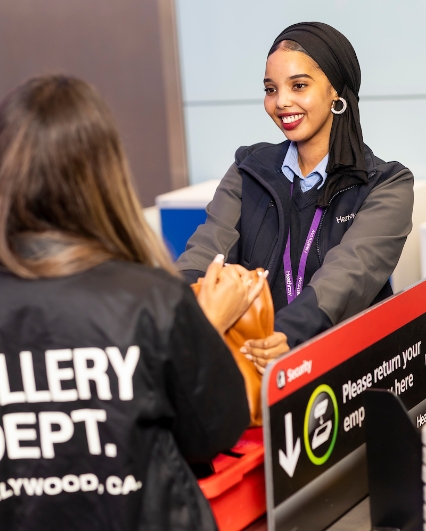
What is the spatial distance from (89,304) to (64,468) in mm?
247

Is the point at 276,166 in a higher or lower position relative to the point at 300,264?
higher

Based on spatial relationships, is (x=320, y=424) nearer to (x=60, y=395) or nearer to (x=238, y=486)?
(x=238, y=486)

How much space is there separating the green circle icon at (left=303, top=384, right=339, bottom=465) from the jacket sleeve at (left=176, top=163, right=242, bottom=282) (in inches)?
25.3

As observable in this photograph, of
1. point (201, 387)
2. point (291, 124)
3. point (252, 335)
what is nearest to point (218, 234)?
point (291, 124)

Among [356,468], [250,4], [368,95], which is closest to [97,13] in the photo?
[250,4]

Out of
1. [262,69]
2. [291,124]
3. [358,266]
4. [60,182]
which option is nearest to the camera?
[60,182]

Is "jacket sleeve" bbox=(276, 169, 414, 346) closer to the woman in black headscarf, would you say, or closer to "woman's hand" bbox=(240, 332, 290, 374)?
the woman in black headscarf

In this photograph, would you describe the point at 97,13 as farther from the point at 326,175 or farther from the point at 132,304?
the point at 132,304

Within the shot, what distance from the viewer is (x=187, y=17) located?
163 inches

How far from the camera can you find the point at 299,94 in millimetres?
2000

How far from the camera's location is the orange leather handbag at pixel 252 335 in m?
1.40

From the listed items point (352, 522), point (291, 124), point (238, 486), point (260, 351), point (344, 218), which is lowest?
point (352, 522)

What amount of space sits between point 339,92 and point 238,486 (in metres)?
1.14

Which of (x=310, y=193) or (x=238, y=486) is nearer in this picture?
(x=238, y=486)
